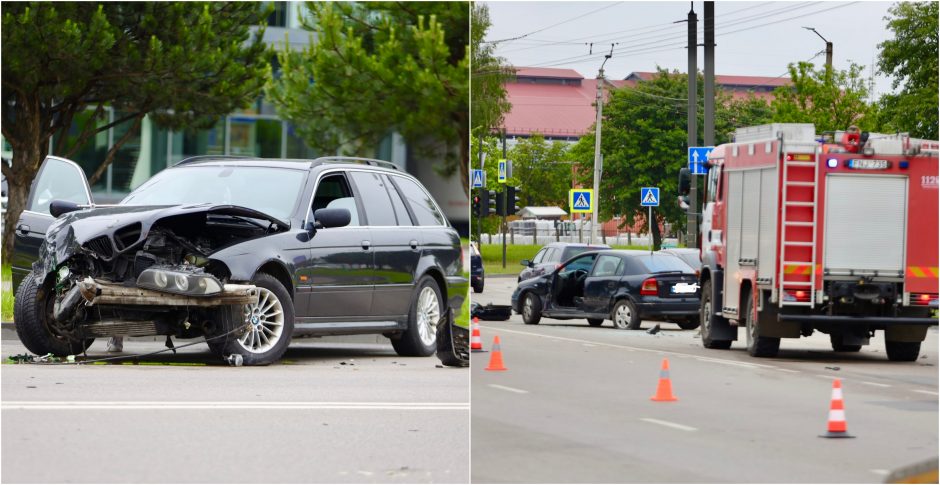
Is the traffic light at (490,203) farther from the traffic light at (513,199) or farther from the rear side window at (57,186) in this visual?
the rear side window at (57,186)

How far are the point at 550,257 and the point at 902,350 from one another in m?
14.2

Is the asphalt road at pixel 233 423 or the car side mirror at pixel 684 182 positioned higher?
the car side mirror at pixel 684 182

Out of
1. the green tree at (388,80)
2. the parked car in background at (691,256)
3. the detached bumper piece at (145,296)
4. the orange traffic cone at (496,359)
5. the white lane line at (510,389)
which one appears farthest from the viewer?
the parked car in background at (691,256)

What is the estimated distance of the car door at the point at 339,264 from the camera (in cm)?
1303

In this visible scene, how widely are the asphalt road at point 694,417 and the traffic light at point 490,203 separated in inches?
44.1

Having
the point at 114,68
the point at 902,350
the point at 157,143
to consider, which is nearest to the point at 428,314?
the point at 902,350

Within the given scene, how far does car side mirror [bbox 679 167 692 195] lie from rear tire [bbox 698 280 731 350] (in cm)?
145

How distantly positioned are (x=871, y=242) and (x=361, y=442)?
24.7ft

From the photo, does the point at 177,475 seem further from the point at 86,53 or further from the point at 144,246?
the point at 86,53

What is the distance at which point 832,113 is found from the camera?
15.4 metres

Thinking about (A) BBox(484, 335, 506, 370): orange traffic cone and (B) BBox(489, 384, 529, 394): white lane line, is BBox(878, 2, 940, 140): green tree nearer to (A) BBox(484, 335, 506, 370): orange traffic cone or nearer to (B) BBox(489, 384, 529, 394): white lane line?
(A) BBox(484, 335, 506, 370): orange traffic cone

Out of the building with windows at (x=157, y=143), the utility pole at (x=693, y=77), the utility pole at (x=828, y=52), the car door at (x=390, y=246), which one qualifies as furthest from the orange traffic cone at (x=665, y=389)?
the building with windows at (x=157, y=143)

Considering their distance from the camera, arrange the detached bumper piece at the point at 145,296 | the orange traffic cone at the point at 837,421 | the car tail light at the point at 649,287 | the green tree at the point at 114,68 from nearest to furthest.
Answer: the orange traffic cone at the point at 837,421 < the detached bumper piece at the point at 145,296 < the car tail light at the point at 649,287 < the green tree at the point at 114,68

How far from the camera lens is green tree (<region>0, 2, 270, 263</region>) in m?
25.5
